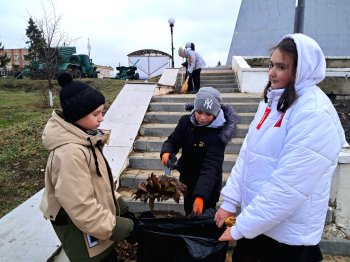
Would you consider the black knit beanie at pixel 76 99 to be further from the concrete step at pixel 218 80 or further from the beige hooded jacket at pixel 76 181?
the concrete step at pixel 218 80

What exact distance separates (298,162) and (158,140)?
351 centimetres

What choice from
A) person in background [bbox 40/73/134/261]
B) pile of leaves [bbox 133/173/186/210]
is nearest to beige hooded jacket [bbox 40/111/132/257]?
person in background [bbox 40/73/134/261]

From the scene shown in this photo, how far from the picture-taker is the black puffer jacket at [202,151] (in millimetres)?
2342

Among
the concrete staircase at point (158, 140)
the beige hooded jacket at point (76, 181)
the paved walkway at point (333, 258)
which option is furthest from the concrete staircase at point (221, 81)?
the beige hooded jacket at point (76, 181)

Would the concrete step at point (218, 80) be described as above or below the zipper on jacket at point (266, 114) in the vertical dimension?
below

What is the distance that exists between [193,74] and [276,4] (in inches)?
279

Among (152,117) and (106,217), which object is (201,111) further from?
(152,117)

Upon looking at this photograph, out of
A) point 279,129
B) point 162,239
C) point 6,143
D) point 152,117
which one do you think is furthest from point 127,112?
point 279,129

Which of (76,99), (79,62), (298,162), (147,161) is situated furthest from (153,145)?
(79,62)

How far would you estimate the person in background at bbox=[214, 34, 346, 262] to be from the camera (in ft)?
4.39

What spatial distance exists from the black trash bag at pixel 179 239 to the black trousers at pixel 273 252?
0.43ft

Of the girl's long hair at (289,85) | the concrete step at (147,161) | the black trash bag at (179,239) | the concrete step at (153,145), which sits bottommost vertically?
the concrete step at (147,161)

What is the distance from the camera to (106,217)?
65.9 inches

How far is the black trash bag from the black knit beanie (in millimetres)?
799
